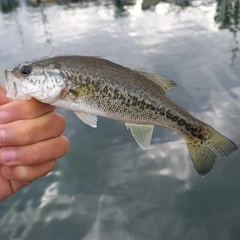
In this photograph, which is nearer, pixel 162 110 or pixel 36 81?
pixel 36 81

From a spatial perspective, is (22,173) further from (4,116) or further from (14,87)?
(14,87)

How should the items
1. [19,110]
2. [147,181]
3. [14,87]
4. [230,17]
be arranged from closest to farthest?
[19,110] < [14,87] < [147,181] < [230,17]

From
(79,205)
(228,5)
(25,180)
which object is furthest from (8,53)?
(228,5)

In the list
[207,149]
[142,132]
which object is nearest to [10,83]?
[142,132]

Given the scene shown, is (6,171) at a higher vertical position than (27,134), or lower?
lower

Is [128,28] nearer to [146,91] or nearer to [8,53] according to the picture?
[8,53]

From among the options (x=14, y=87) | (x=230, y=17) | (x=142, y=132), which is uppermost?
(x=14, y=87)

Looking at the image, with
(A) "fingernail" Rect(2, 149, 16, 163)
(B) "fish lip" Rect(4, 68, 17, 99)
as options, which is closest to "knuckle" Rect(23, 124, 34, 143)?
(A) "fingernail" Rect(2, 149, 16, 163)

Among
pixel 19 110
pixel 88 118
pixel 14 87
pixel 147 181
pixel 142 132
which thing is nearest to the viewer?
pixel 19 110
